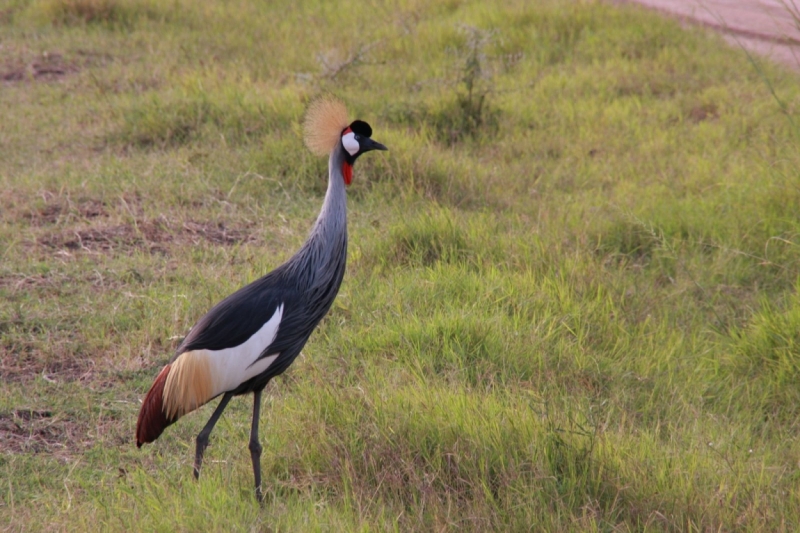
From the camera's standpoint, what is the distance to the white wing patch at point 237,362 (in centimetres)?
292

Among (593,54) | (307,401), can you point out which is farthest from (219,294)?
(593,54)

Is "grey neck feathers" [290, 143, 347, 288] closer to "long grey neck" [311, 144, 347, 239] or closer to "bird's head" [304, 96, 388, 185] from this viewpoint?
"long grey neck" [311, 144, 347, 239]

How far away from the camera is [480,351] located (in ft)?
12.1


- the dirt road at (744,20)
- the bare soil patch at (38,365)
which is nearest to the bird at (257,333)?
the bare soil patch at (38,365)

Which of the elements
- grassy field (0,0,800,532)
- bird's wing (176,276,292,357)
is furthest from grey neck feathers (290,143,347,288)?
grassy field (0,0,800,532)

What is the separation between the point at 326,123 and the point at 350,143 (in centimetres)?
17

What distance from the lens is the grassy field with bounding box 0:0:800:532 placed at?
2.88 m

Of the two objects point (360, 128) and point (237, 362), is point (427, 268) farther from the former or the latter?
point (237, 362)

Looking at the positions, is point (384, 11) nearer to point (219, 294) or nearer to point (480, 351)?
point (219, 294)

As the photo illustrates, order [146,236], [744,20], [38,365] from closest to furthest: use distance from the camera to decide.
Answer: [38,365], [146,236], [744,20]

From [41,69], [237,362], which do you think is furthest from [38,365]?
[41,69]

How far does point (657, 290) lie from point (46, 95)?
16.6ft

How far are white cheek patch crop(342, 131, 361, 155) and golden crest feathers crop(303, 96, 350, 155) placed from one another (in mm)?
62

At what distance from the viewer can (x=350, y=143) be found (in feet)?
10.8
